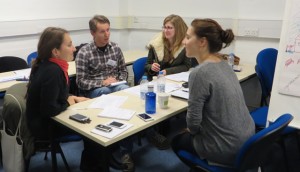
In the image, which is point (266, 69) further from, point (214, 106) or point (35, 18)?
point (35, 18)

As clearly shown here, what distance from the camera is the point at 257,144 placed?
1.35 meters

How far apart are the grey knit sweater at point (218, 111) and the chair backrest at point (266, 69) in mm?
1116

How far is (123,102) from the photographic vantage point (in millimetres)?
2033

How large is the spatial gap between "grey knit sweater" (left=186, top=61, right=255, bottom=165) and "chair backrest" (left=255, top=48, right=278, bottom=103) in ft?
3.66

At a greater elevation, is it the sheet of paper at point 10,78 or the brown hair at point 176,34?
the brown hair at point 176,34

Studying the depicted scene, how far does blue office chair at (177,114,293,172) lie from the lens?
1.34 metres

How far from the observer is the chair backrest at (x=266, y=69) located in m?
2.57

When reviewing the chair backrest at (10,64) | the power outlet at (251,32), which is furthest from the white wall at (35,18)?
the power outlet at (251,32)

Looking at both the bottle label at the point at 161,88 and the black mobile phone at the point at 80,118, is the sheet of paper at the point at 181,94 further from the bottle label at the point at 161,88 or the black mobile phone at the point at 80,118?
the black mobile phone at the point at 80,118

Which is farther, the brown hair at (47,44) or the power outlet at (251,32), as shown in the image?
the power outlet at (251,32)

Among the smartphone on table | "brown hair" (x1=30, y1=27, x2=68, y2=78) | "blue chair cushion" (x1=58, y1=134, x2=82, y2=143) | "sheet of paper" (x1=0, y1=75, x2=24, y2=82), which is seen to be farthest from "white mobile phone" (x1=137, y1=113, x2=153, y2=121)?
"sheet of paper" (x1=0, y1=75, x2=24, y2=82)

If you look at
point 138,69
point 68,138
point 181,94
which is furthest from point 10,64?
point 181,94

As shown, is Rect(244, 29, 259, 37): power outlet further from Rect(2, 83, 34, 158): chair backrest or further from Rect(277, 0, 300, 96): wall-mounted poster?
Rect(2, 83, 34, 158): chair backrest

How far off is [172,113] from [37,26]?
2893mm
